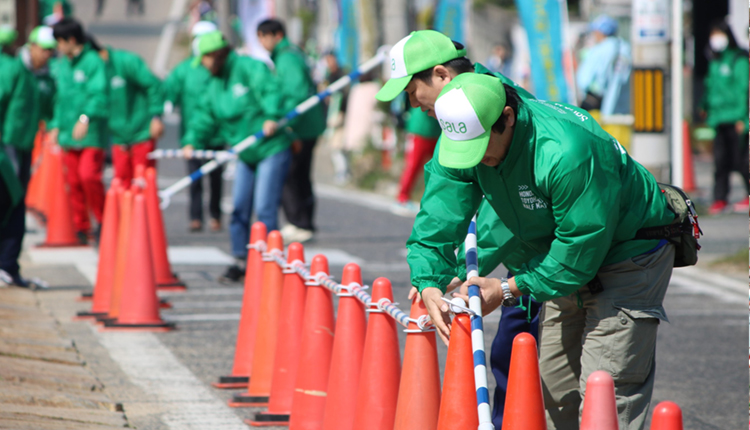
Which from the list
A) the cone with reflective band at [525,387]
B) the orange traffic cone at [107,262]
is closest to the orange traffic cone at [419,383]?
the cone with reflective band at [525,387]

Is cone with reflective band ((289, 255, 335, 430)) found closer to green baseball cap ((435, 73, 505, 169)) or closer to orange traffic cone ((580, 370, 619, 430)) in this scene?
green baseball cap ((435, 73, 505, 169))

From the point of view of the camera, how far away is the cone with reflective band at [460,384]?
3344mm

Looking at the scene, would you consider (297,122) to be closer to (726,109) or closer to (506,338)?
(726,109)

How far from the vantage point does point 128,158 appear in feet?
36.2

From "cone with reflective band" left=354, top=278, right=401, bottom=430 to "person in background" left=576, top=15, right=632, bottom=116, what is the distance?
8.97 meters

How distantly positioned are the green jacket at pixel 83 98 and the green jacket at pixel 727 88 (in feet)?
23.8

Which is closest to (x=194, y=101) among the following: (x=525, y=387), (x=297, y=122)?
(x=297, y=122)

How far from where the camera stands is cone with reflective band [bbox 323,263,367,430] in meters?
4.12

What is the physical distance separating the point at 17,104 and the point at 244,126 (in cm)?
198

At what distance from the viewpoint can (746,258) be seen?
939 cm

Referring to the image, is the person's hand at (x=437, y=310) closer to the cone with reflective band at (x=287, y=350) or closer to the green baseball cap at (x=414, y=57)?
the green baseball cap at (x=414, y=57)

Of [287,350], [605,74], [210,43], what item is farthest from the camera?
[605,74]

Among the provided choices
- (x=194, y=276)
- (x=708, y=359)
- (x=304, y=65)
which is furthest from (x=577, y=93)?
(x=708, y=359)

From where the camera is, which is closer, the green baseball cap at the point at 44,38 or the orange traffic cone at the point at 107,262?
the orange traffic cone at the point at 107,262
